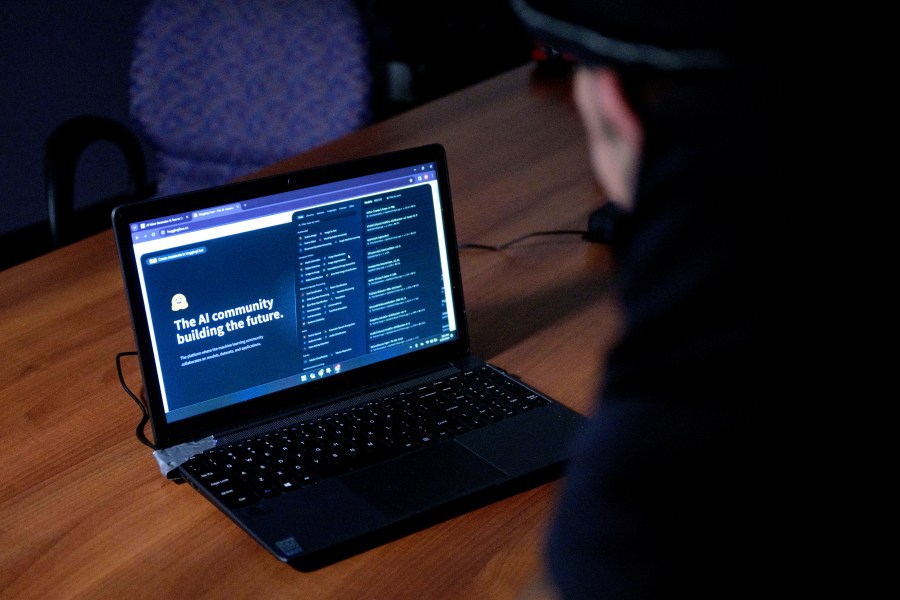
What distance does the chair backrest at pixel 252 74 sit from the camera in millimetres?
1998

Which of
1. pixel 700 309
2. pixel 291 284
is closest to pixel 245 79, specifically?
pixel 291 284

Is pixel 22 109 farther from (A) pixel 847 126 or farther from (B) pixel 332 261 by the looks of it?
(A) pixel 847 126

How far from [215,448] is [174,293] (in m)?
0.16

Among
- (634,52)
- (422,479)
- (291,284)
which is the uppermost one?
(634,52)

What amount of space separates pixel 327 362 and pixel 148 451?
21 cm

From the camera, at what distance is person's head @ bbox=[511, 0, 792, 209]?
0.42 metres

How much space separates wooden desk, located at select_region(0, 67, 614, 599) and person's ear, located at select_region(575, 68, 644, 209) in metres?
0.46

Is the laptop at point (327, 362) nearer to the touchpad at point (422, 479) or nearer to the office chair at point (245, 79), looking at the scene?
the touchpad at point (422, 479)

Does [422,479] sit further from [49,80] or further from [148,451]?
[49,80]

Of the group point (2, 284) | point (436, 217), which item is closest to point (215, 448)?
point (436, 217)

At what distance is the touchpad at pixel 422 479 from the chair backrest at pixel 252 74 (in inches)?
45.6

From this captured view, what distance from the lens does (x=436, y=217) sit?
1151mm

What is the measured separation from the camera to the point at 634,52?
45 cm

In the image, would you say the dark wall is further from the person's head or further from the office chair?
the person's head
